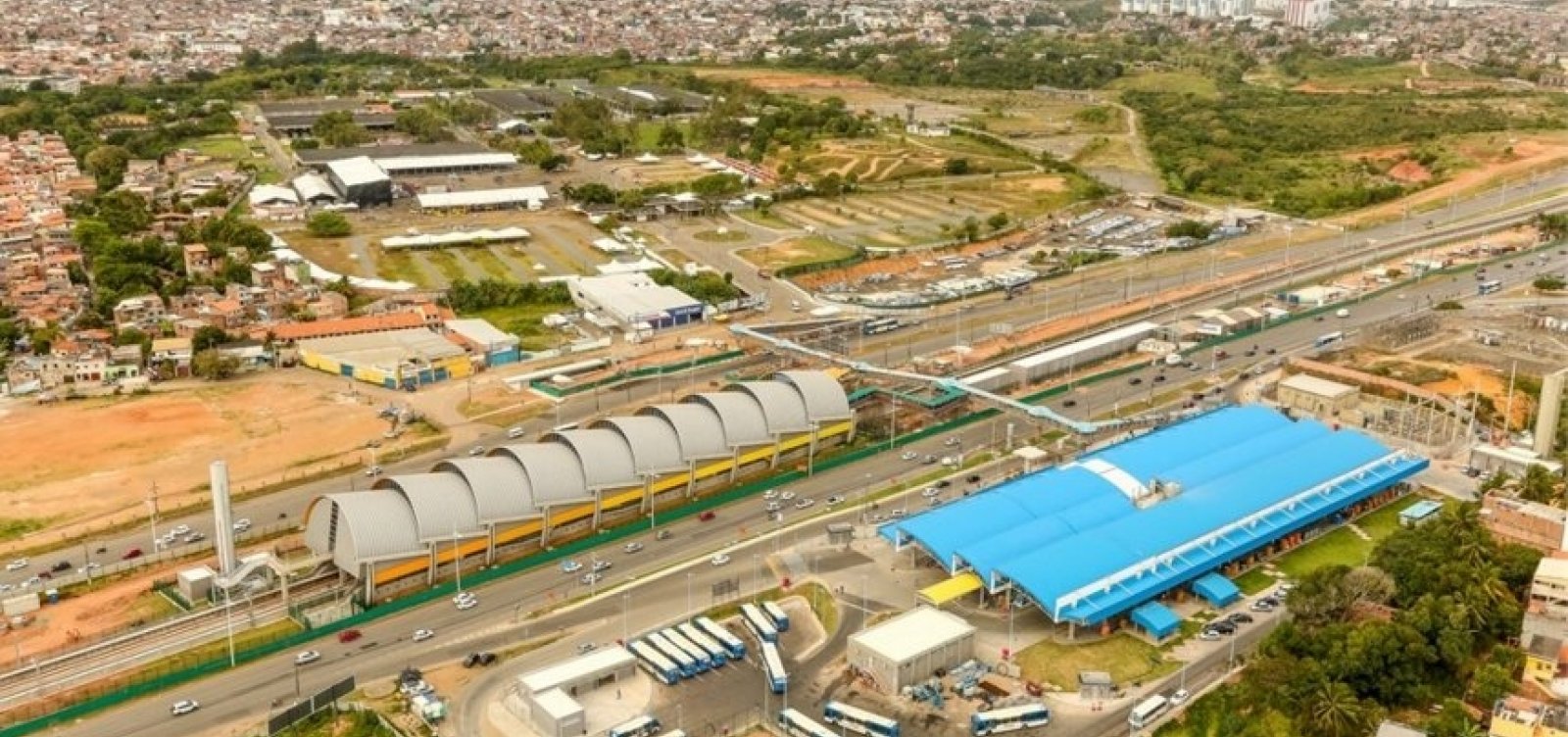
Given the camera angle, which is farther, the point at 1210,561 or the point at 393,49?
the point at 393,49

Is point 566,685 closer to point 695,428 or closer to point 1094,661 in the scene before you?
point 1094,661

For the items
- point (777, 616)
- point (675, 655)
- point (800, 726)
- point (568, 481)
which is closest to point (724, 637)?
point (675, 655)

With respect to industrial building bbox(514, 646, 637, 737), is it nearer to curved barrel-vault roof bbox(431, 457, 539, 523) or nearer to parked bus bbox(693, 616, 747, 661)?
parked bus bbox(693, 616, 747, 661)

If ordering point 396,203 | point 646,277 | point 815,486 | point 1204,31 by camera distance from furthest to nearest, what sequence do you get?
1. point 1204,31
2. point 396,203
3. point 646,277
4. point 815,486

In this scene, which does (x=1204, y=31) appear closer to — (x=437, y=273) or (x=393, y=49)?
(x=393, y=49)

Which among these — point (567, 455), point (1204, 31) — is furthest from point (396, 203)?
point (1204, 31)

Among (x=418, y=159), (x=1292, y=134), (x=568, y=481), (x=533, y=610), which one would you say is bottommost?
(x=533, y=610)
